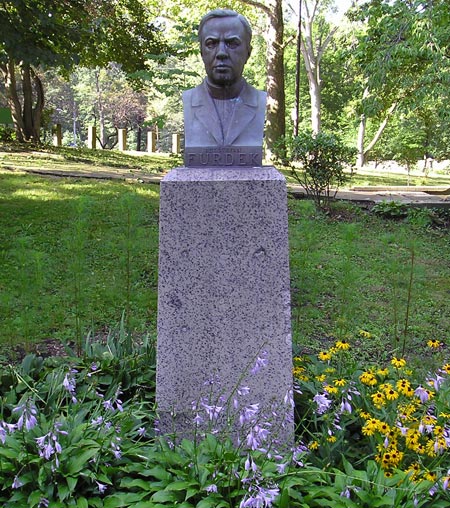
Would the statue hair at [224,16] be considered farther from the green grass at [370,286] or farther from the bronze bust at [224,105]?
the green grass at [370,286]

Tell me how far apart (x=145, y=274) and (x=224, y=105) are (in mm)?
3329

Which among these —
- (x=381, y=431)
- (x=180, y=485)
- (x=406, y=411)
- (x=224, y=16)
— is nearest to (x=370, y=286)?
(x=406, y=411)

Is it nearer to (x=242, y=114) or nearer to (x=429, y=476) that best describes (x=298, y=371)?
(x=429, y=476)

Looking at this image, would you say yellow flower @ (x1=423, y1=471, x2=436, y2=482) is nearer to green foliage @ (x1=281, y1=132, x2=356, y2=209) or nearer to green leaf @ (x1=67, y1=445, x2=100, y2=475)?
green leaf @ (x1=67, y1=445, x2=100, y2=475)

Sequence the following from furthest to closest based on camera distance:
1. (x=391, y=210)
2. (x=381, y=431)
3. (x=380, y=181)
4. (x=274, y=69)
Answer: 1. (x=380, y=181)
2. (x=274, y=69)
3. (x=391, y=210)
4. (x=381, y=431)

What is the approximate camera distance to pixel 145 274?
20.2ft

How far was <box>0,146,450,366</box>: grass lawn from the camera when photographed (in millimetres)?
4517

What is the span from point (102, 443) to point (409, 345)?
3.12 metres

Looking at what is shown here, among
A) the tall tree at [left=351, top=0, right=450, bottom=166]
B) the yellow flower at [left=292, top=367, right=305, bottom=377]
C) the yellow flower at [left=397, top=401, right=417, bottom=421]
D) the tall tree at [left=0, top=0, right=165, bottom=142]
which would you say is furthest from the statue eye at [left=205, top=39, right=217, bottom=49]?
the tall tree at [left=351, top=0, right=450, bottom=166]

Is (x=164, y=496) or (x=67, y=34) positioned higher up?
(x=67, y=34)

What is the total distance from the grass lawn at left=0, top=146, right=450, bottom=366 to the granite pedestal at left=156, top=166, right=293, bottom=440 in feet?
3.12

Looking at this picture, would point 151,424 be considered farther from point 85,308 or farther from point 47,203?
point 47,203

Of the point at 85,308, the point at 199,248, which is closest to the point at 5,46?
the point at 85,308

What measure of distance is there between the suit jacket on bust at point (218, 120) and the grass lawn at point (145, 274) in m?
1.28
